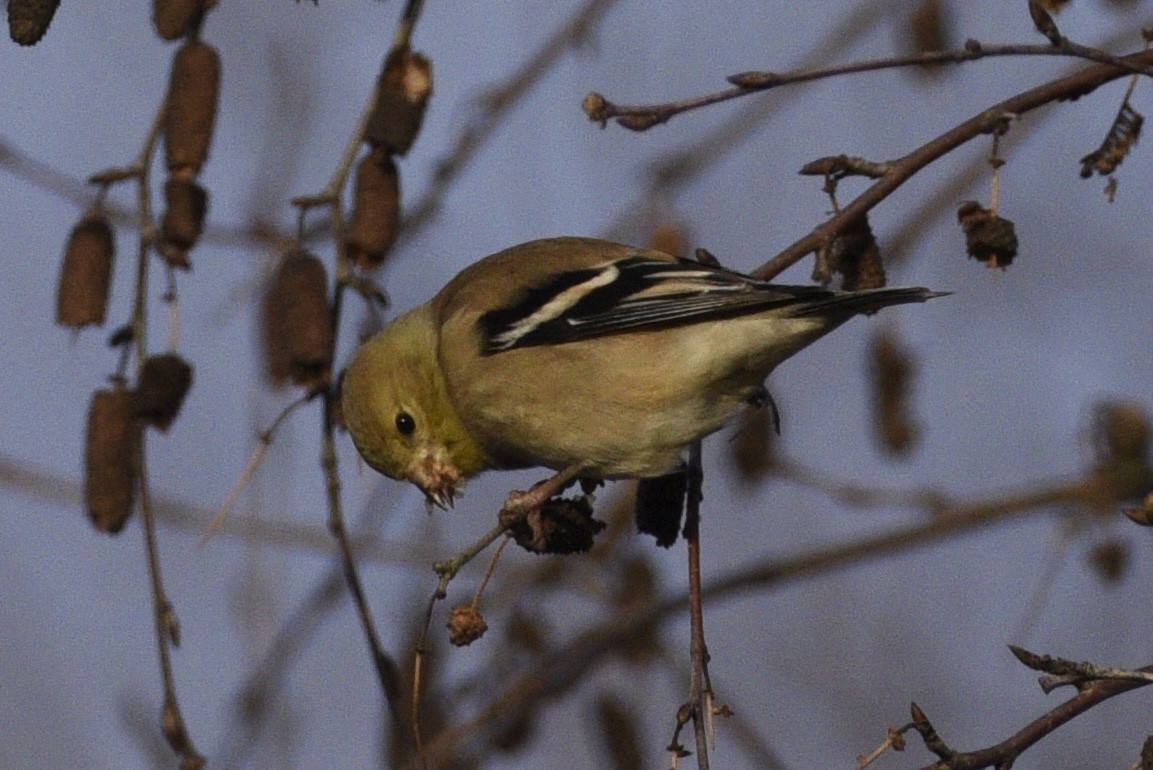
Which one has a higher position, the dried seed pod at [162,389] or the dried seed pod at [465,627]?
the dried seed pod at [162,389]

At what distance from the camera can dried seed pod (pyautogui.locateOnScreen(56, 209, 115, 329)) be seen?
8.49 feet

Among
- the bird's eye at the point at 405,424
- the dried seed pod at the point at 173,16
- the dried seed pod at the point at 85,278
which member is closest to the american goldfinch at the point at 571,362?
the bird's eye at the point at 405,424

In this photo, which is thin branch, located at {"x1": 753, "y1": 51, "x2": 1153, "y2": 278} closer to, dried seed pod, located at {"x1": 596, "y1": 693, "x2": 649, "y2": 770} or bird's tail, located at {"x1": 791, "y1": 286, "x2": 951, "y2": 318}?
bird's tail, located at {"x1": 791, "y1": 286, "x2": 951, "y2": 318}

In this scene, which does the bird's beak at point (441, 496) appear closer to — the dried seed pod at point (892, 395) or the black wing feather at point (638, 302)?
the black wing feather at point (638, 302)

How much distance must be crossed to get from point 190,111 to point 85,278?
327mm

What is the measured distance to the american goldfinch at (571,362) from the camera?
243 cm

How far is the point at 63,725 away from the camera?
245 inches

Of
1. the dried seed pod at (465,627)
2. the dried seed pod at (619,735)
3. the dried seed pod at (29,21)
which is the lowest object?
the dried seed pod at (619,735)

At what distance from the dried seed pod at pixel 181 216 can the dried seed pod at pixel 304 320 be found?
6.2 inches

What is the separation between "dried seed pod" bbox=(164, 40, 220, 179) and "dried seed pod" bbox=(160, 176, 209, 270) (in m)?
0.02

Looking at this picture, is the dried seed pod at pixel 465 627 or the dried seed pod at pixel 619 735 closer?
the dried seed pod at pixel 465 627

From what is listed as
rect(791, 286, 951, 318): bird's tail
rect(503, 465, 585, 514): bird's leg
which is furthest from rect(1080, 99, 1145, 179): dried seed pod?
rect(503, 465, 585, 514): bird's leg

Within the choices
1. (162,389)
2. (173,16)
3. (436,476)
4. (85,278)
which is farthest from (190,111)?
(436,476)

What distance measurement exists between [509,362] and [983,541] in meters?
4.33
